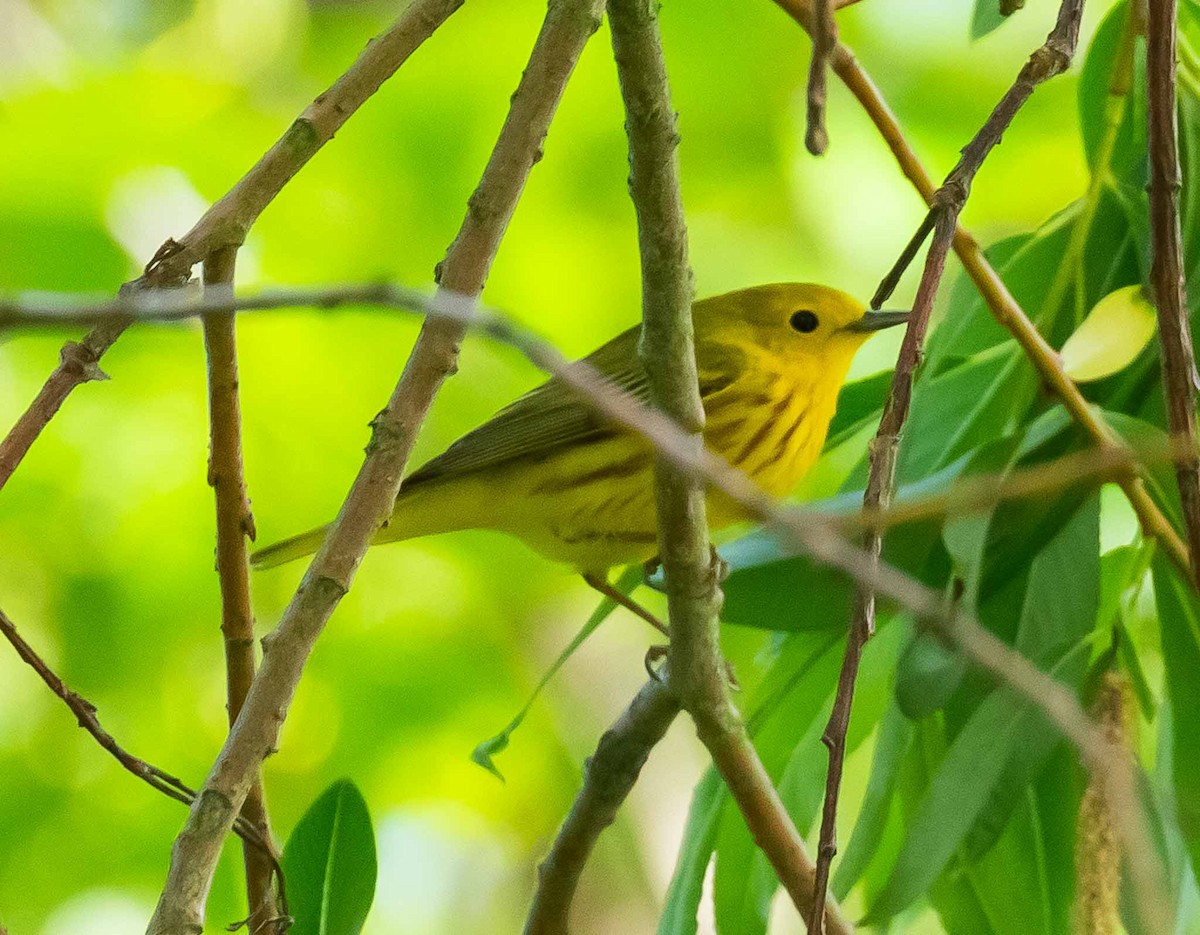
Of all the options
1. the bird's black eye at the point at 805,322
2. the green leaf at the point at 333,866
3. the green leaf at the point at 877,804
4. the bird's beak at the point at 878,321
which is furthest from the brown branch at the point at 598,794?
the bird's black eye at the point at 805,322

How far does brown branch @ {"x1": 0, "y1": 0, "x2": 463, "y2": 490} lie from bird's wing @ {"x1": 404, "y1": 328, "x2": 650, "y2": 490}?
1.17 meters

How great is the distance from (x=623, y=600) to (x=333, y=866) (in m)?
0.78

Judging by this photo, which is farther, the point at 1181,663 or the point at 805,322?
the point at 805,322

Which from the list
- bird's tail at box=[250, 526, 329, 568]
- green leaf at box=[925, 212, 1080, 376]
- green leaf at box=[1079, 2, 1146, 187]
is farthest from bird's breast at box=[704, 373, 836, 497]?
green leaf at box=[1079, 2, 1146, 187]

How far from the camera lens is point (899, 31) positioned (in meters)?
3.40

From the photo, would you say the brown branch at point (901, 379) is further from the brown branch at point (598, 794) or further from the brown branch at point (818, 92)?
the brown branch at point (598, 794)

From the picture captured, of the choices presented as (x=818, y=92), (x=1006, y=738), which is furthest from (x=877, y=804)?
(x=818, y=92)

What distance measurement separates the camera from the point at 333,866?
155 cm

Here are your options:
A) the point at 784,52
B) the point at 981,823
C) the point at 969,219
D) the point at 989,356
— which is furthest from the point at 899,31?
the point at 981,823

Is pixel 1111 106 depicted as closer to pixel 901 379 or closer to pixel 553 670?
pixel 901 379

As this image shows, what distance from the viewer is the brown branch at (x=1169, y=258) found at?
4.90 ft

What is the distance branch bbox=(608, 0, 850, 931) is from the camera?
49.5 inches

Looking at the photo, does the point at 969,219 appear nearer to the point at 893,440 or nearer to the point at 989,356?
the point at 989,356

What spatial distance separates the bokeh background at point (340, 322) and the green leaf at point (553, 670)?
0.77 m
